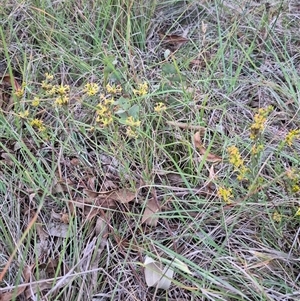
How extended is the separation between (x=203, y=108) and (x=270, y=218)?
16.3 inches

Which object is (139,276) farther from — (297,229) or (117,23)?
(117,23)

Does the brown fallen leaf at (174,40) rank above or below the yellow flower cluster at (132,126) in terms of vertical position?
below

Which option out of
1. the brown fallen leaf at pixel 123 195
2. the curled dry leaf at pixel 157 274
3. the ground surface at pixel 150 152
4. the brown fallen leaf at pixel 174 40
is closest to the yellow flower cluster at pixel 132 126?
the ground surface at pixel 150 152

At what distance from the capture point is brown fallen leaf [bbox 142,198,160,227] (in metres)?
1.18

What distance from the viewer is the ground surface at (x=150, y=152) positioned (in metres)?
1.10

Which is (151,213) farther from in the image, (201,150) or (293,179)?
(293,179)

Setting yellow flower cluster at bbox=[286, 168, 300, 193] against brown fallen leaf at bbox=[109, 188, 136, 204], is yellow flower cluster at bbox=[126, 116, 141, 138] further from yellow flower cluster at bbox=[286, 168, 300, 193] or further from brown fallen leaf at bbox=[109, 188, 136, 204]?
yellow flower cluster at bbox=[286, 168, 300, 193]

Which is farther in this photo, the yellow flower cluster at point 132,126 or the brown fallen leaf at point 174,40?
the brown fallen leaf at point 174,40

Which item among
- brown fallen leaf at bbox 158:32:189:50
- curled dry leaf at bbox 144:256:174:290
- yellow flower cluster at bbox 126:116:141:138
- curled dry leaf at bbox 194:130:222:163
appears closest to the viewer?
curled dry leaf at bbox 144:256:174:290

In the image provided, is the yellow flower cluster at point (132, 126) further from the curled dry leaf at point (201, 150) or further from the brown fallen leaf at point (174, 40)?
the brown fallen leaf at point (174, 40)

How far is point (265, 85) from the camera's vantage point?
4.93 feet

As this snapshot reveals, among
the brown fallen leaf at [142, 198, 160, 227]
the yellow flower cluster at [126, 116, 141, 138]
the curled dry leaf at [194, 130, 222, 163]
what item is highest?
the yellow flower cluster at [126, 116, 141, 138]

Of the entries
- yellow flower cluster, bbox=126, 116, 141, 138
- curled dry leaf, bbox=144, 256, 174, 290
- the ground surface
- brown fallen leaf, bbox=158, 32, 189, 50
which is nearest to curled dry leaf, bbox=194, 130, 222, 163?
the ground surface

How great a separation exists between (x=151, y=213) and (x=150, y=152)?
19cm
